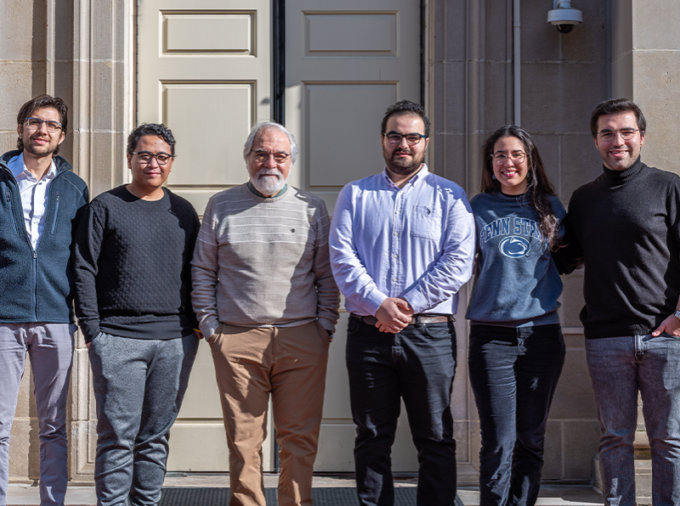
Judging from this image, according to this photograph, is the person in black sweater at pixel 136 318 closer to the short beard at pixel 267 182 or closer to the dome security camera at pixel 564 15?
the short beard at pixel 267 182

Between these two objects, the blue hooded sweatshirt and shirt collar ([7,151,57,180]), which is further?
shirt collar ([7,151,57,180])

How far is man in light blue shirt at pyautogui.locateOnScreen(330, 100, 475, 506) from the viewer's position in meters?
3.06

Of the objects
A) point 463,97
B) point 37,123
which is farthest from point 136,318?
point 463,97

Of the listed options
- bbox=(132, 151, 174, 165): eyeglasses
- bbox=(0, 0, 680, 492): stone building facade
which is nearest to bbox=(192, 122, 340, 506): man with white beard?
bbox=(132, 151, 174, 165): eyeglasses

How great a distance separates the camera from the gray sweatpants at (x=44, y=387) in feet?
10.6

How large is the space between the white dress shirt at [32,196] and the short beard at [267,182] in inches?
40.3

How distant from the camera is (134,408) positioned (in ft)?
10.5

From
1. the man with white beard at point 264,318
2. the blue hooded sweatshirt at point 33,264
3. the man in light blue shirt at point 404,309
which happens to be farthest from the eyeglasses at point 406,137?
the blue hooded sweatshirt at point 33,264

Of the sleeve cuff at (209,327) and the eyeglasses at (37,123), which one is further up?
the eyeglasses at (37,123)

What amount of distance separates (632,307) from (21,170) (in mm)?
2916

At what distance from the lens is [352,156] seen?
4.55m

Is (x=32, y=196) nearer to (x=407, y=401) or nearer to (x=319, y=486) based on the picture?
(x=407, y=401)

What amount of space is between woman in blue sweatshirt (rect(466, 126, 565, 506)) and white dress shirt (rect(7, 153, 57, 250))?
208cm

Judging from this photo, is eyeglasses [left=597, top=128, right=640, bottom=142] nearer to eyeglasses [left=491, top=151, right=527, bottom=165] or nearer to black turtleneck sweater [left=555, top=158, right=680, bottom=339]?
black turtleneck sweater [left=555, top=158, right=680, bottom=339]
